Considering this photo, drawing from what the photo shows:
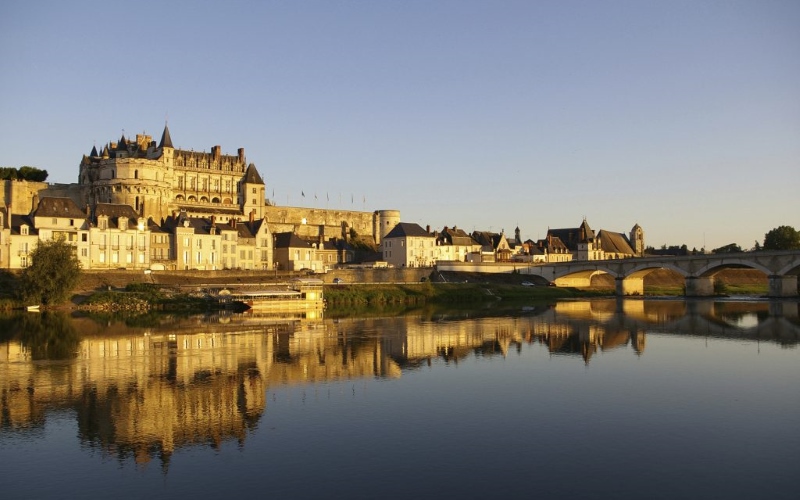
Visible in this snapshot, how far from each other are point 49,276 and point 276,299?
44.2 ft

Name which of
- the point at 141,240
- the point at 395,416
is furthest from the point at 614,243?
the point at 395,416

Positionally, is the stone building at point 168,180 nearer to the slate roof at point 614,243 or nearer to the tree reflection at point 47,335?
the tree reflection at point 47,335

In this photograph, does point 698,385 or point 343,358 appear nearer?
point 698,385

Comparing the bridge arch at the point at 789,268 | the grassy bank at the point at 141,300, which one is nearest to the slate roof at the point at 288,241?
the grassy bank at the point at 141,300

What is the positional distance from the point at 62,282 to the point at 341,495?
120 ft

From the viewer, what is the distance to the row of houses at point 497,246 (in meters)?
72.6

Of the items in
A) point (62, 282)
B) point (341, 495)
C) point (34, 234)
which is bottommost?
point (341, 495)

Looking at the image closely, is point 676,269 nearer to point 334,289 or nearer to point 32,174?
point 334,289

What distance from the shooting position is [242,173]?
250 ft

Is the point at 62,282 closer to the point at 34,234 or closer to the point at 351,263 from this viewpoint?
the point at 34,234

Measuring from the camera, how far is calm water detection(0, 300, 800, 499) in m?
11.5

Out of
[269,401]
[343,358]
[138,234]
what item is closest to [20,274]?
[138,234]

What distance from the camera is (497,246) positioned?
83.6 meters

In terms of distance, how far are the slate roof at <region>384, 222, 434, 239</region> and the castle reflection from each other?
29.4 metres
